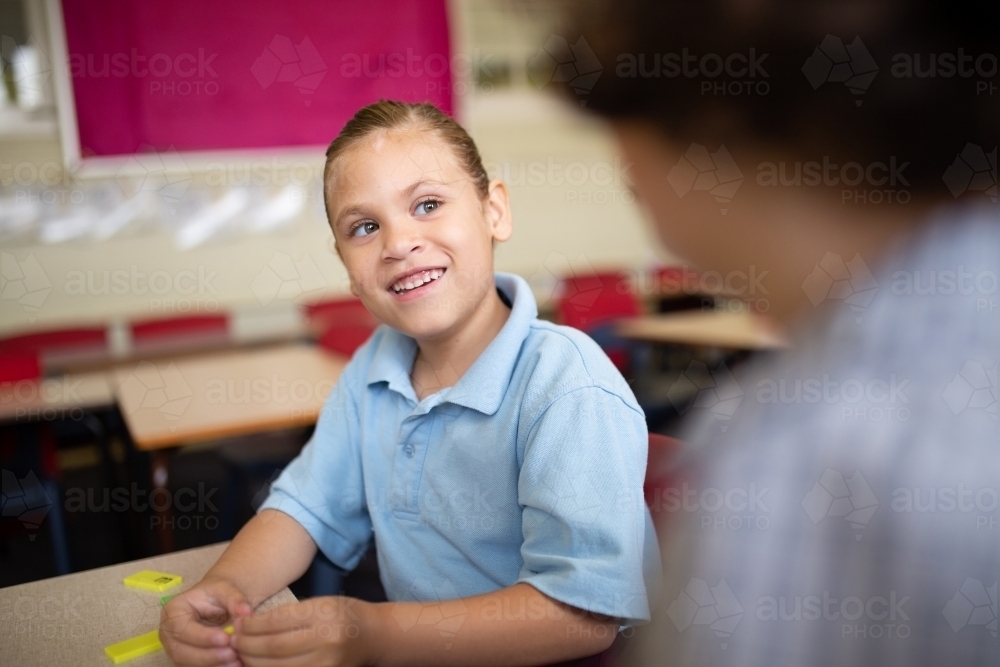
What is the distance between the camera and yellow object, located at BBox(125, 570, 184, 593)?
1.02m

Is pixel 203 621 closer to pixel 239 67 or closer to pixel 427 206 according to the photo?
pixel 427 206

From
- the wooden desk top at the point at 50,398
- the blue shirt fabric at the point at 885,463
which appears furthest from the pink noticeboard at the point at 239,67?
the blue shirt fabric at the point at 885,463

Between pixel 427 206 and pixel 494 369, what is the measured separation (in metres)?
0.22

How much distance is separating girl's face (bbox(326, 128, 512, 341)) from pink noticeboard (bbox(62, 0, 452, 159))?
7.10 feet

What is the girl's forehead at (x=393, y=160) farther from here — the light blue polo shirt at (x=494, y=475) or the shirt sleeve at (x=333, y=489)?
the shirt sleeve at (x=333, y=489)

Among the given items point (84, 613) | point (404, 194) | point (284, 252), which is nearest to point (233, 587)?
point (84, 613)

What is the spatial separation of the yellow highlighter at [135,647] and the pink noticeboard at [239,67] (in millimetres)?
2468

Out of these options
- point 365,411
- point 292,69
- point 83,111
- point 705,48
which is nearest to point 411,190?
point 365,411

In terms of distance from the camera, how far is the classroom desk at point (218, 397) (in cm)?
201

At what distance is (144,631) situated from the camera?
92 cm

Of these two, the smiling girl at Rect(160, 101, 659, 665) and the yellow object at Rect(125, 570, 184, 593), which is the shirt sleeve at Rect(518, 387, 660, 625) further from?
the yellow object at Rect(125, 570, 184, 593)

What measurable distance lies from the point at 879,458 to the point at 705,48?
19 cm

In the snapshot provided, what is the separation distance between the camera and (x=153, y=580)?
104 centimetres

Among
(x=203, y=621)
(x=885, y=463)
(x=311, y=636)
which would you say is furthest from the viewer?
(x=203, y=621)
